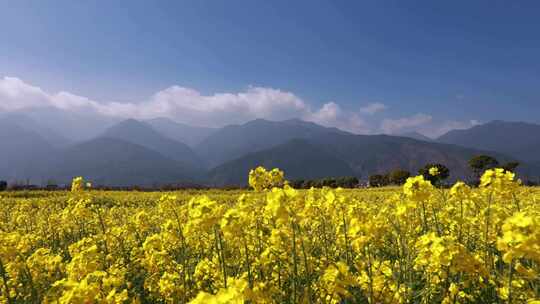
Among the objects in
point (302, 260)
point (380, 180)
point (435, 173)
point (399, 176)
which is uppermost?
point (435, 173)

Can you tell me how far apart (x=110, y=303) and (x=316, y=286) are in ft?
7.58

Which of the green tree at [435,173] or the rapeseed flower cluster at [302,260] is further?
the green tree at [435,173]

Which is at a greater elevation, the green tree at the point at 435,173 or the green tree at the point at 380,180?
the green tree at the point at 435,173

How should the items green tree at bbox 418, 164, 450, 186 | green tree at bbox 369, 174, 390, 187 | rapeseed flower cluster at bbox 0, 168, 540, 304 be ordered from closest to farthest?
rapeseed flower cluster at bbox 0, 168, 540, 304 < green tree at bbox 418, 164, 450, 186 < green tree at bbox 369, 174, 390, 187

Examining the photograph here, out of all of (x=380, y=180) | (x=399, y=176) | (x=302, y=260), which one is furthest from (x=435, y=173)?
(x=380, y=180)

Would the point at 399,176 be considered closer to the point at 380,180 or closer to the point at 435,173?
the point at 380,180

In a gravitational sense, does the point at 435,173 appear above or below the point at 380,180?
above

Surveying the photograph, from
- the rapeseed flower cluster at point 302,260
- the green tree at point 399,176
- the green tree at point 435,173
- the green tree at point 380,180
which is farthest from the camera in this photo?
the green tree at point 380,180

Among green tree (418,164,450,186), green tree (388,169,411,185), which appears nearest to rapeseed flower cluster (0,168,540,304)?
green tree (418,164,450,186)

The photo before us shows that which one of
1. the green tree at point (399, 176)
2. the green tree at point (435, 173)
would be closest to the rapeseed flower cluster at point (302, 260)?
the green tree at point (435, 173)

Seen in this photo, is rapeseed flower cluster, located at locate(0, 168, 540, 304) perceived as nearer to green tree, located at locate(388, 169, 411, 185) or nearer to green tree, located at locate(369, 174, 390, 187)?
green tree, located at locate(388, 169, 411, 185)

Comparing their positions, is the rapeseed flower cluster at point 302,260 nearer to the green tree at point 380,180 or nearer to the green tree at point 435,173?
the green tree at point 435,173

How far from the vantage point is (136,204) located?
22469mm

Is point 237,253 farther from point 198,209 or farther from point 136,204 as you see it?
point 136,204
